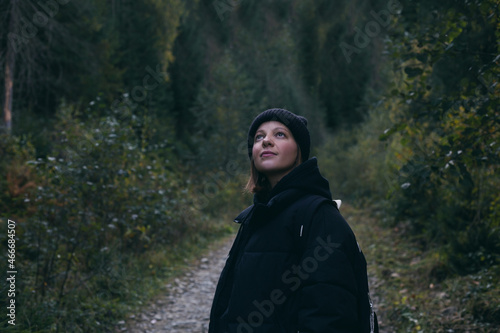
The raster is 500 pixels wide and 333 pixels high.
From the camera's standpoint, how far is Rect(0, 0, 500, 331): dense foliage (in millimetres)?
4539

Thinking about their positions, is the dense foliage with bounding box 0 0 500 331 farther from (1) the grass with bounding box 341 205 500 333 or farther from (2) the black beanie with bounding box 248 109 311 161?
(2) the black beanie with bounding box 248 109 311 161

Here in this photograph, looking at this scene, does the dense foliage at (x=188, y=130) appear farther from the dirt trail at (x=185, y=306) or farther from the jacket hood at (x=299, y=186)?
the jacket hood at (x=299, y=186)

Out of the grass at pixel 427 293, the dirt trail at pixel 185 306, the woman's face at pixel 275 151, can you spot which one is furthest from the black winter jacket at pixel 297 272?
the dirt trail at pixel 185 306

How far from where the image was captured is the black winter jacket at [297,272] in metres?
1.81

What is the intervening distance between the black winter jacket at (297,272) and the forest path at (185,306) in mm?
4190

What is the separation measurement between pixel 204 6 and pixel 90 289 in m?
30.4

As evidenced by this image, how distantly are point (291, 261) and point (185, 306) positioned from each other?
539cm

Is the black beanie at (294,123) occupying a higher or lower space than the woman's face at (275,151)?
higher

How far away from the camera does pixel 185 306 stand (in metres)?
6.95

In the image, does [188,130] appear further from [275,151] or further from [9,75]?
[275,151]

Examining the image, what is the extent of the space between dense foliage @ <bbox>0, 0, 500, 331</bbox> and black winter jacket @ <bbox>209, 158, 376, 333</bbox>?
7.05 feet

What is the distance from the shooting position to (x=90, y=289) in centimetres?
631

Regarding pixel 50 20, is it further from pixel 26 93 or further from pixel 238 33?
pixel 238 33

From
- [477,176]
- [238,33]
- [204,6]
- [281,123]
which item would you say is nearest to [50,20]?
[477,176]
